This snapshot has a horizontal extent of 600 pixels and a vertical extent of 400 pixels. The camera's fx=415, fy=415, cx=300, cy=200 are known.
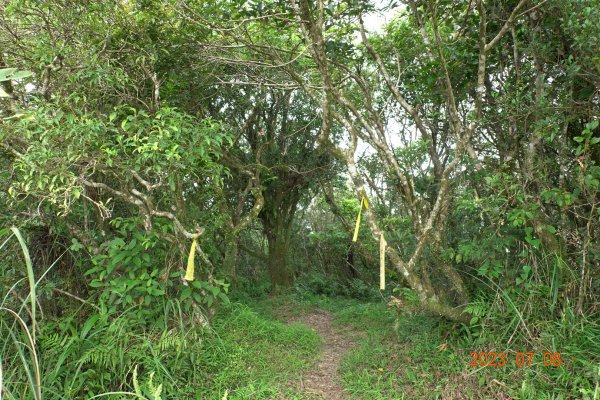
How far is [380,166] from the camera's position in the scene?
291 inches

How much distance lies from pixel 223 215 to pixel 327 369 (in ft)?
7.08

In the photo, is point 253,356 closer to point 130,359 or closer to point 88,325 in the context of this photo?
A: point 130,359

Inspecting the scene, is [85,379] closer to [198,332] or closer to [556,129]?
[198,332]

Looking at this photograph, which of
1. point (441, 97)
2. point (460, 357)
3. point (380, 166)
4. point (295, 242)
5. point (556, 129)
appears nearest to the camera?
point (556, 129)

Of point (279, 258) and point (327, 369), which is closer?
point (327, 369)

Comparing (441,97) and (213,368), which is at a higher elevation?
(441,97)

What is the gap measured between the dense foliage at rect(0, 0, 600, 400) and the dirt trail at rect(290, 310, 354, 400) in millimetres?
149

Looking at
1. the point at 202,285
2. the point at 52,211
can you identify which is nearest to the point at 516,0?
the point at 202,285

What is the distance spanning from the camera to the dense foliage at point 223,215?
10.7 ft

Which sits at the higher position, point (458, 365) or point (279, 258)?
point (279, 258)

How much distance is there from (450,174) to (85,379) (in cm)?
374

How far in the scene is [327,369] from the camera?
4203mm
